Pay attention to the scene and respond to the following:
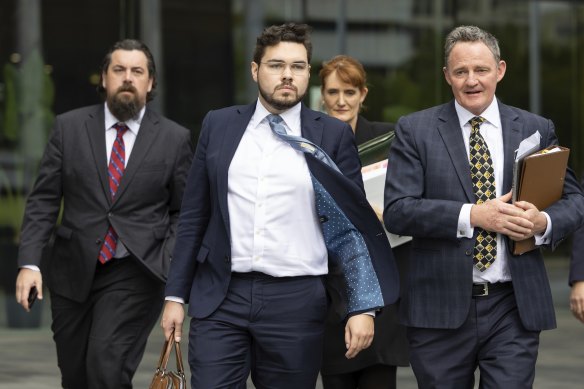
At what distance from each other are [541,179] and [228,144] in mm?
1186

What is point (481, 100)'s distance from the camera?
16.9ft

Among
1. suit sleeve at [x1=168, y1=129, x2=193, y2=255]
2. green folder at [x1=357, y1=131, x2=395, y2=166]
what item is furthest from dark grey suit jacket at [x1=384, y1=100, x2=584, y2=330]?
suit sleeve at [x1=168, y1=129, x2=193, y2=255]

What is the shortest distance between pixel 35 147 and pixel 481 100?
348 inches

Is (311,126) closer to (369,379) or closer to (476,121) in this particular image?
(476,121)

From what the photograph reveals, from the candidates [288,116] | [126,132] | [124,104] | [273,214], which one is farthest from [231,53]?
[273,214]

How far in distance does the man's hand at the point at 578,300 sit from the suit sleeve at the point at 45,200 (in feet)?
8.37

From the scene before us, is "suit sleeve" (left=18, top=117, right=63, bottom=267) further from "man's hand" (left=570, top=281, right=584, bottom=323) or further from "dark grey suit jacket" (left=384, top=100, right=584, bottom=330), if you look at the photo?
"man's hand" (left=570, top=281, right=584, bottom=323)

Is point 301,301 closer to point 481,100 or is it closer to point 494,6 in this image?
point 481,100

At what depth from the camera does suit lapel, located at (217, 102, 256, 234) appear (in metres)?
5.05

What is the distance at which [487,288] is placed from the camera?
5.12 metres

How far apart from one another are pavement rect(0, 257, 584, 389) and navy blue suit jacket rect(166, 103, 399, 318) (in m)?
4.00

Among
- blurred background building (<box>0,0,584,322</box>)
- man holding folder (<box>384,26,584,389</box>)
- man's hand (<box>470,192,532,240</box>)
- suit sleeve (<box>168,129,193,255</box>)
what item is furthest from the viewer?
blurred background building (<box>0,0,584,322</box>)

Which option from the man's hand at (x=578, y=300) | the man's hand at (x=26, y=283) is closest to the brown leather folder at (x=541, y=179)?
the man's hand at (x=578, y=300)

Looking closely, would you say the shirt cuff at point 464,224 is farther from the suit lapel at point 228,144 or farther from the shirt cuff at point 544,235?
the suit lapel at point 228,144
